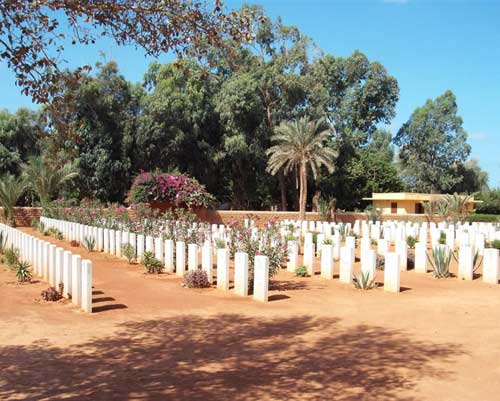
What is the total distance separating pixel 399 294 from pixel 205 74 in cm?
636

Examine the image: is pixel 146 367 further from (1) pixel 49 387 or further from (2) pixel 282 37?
(2) pixel 282 37

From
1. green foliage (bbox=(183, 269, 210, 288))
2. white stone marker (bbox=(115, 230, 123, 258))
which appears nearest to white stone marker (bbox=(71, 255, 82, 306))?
green foliage (bbox=(183, 269, 210, 288))

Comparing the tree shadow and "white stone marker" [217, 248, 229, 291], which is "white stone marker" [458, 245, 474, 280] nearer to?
"white stone marker" [217, 248, 229, 291]

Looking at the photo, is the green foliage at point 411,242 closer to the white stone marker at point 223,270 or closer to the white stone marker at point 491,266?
the white stone marker at point 491,266

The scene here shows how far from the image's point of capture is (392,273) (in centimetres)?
1084

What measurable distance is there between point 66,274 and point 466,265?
28.5 feet

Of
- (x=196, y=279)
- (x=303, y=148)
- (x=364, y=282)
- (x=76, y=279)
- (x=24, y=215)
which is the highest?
(x=303, y=148)

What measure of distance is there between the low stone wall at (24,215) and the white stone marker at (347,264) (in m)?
18.2

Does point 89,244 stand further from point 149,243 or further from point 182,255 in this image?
point 182,255

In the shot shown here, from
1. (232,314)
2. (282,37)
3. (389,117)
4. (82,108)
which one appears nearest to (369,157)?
(389,117)

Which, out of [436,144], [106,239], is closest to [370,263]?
[106,239]

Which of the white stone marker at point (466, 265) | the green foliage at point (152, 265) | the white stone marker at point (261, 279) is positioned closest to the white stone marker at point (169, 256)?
the green foliage at point (152, 265)

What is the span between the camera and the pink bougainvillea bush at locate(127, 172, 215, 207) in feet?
→ 86.2

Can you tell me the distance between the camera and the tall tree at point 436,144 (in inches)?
2018
